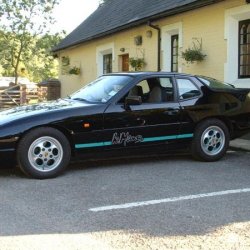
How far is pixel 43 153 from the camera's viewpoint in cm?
693

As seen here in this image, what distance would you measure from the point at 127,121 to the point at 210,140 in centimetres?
155

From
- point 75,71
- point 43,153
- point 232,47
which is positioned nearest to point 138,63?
point 232,47

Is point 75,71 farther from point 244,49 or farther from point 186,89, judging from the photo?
point 186,89

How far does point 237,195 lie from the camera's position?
6113mm

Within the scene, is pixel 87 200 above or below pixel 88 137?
below

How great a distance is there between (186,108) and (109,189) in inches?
89.9

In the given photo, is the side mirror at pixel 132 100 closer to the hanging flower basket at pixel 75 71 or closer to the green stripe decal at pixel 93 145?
the green stripe decal at pixel 93 145

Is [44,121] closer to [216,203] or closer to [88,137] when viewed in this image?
[88,137]

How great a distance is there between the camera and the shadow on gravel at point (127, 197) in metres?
4.89

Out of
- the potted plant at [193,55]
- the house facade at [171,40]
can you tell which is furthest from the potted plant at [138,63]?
the potted plant at [193,55]

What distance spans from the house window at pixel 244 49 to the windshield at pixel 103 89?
14.4ft

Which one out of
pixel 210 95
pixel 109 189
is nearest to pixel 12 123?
pixel 109 189

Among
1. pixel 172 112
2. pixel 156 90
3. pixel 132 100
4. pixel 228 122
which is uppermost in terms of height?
pixel 156 90

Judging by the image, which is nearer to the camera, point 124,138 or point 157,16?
point 124,138
